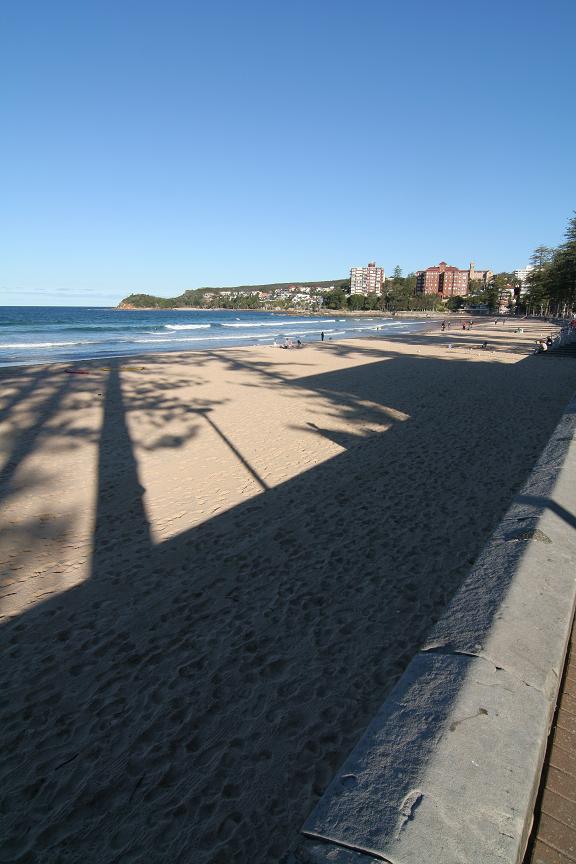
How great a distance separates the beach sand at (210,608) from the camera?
7.46 feet

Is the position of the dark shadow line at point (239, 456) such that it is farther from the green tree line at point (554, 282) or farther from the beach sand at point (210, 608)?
the green tree line at point (554, 282)

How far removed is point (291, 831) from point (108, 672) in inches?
64.0

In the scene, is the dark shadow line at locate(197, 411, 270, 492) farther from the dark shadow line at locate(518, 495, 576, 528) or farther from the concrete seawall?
the concrete seawall

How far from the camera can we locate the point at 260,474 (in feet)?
23.0

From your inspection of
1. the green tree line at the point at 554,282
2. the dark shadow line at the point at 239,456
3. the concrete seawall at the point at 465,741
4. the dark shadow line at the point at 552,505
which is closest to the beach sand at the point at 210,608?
the dark shadow line at the point at 239,456

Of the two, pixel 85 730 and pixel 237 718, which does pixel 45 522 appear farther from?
pixel 237 718

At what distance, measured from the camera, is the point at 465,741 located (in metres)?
1.59

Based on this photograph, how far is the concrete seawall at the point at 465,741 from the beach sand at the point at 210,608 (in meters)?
0.88

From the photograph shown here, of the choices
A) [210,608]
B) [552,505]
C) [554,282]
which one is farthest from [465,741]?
[554,282]

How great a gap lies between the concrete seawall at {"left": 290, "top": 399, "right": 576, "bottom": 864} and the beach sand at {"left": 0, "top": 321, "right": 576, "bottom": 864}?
0.88m

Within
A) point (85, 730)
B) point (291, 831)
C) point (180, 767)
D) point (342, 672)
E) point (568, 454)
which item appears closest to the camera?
point (291, 831)

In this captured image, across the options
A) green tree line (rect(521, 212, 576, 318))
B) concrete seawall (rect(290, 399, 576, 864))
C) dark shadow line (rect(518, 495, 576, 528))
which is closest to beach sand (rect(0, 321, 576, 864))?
concrete seawall (rect(290, 399, 576, 864))

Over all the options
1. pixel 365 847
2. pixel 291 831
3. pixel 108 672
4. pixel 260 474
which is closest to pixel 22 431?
pixel 260 474

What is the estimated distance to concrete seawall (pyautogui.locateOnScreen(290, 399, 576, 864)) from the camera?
128 centimetres
